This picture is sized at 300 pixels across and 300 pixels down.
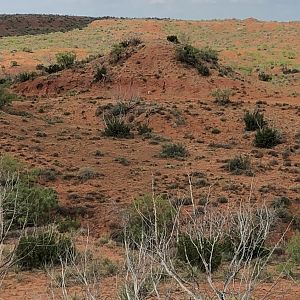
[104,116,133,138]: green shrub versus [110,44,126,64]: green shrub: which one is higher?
[110,44,126,64]: green shrub

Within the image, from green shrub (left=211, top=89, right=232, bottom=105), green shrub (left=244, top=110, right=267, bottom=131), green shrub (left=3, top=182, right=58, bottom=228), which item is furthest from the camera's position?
green shrub (left=211, top=89, right=232, bottom=105)

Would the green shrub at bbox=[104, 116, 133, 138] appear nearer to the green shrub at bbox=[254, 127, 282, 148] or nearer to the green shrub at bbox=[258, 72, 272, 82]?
the green shrub at bbox=[254, 127, 282, 148]

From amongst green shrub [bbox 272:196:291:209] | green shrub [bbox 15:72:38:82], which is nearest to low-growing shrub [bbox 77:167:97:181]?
green shrub [bbox 272:196:291:209]

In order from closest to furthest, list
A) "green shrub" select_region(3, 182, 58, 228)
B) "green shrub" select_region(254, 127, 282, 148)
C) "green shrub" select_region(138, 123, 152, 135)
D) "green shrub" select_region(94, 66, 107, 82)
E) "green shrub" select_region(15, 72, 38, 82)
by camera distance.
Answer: "green shrub" select_region(3, 182, 58, 228) < "green shrub" select_region(254, 127, 282, 148) < "green shrub" select_region(138, 123, 152, 135) < "green shrub" select_region(94, 66, 107, 82) < "green shrub" select_region(15, 72, 38, 82)

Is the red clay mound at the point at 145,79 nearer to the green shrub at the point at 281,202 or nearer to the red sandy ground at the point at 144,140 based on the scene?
the red sandy ground at the point at 144,140

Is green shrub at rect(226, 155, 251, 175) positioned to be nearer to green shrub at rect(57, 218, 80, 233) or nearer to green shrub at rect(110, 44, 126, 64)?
green shrub at rect(57, 218, 80, 233)

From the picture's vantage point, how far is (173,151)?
20531mm

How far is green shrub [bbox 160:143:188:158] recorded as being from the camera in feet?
66.1

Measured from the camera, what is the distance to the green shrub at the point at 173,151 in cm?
2014

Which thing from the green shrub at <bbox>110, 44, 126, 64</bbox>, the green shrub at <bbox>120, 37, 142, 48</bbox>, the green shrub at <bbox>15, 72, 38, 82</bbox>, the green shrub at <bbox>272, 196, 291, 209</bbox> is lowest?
the green shrub at <bbox>272, 196, 291, 209</bbox>

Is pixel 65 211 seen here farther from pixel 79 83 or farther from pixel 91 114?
pixel 79 83

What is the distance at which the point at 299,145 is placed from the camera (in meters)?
22.4

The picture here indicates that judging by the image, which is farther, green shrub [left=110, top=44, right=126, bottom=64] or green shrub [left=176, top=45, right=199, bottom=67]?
green shrub [left=110, top=44, right=126, bottom=64]

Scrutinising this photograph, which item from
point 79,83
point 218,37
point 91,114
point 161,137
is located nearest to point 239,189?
point 161,137
